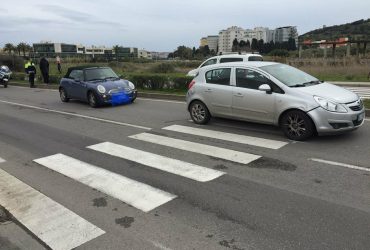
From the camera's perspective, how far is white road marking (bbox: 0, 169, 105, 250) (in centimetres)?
408

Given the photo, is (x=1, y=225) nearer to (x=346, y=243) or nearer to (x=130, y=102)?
(x=346, y=243)

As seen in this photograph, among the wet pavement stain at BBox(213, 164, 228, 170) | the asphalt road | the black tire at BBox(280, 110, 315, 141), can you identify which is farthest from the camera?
the black tire at BBox(280, 110, 315, 141)

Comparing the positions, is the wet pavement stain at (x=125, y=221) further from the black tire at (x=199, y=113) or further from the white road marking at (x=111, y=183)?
the black tire at (x=199, y=113)

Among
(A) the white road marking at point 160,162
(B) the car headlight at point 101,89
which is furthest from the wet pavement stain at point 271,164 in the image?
(B) the car headlight at point 101,89

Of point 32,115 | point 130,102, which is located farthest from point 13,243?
point 130,102

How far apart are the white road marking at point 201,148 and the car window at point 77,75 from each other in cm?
732

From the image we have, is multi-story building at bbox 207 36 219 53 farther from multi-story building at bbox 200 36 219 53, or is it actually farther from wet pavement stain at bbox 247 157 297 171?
wet pavement stain at bbox 247 157 297 171

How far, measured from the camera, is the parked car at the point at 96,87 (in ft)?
46.3

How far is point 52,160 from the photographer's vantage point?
716 centimetres

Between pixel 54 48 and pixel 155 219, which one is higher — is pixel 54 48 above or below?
above

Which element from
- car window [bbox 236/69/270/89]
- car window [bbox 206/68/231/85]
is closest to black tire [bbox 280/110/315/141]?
car window [bbox 236/69/270/89]

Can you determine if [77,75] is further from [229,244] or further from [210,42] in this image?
[210,42]

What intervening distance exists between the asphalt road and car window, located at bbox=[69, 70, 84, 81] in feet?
20.5

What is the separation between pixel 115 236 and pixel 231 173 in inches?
94.0
